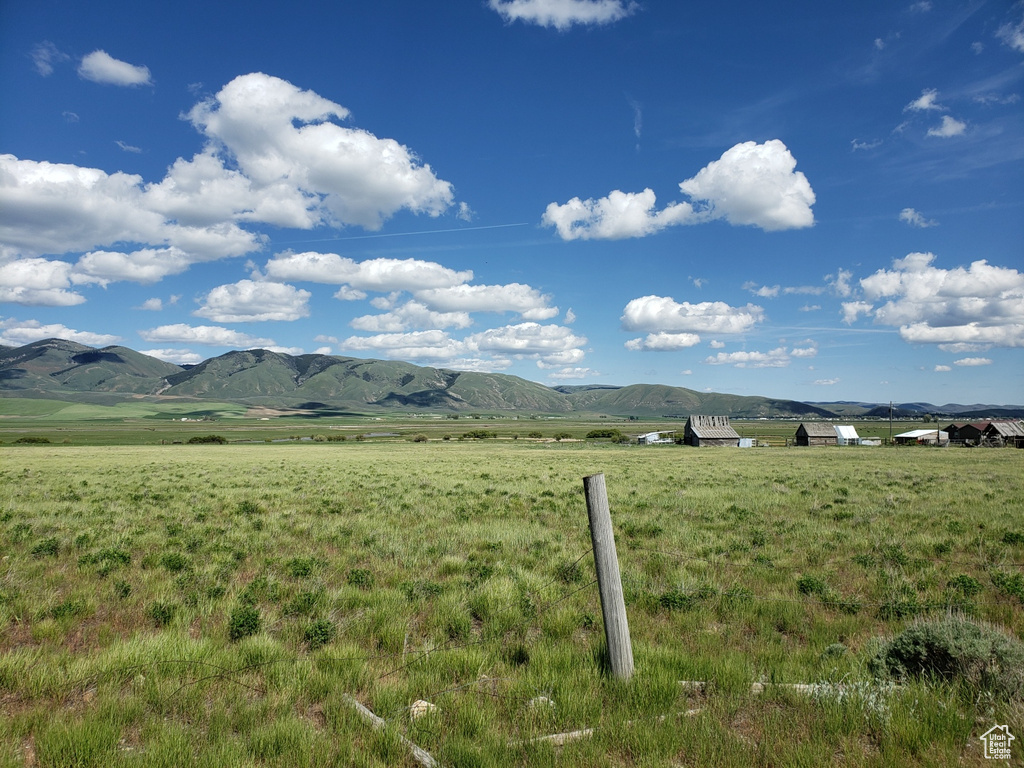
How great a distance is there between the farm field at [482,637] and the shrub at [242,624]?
0.13 feet

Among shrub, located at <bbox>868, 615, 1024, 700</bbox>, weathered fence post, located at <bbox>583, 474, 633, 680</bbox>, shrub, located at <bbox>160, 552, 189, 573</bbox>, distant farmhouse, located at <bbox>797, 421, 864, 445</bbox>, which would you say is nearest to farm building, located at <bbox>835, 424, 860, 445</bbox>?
distant farmhouse, located at <bbox>797, 421, 864, 445</bbox>

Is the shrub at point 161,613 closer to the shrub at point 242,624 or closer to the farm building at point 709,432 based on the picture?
the shrub at point 242,624

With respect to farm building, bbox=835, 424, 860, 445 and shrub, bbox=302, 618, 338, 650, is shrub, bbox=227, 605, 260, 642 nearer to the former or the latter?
shrub, bbox=302, 618, 338, 650

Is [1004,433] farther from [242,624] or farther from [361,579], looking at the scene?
[242,624]

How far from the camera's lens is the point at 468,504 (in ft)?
60.0

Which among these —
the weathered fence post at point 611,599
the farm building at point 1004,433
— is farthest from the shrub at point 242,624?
Result: the farm building at point 1004,433

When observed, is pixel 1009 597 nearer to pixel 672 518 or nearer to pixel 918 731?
pixel 918 731

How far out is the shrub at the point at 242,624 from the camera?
6.99 metres

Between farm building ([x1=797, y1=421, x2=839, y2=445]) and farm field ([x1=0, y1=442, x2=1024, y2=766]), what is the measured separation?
93.8m

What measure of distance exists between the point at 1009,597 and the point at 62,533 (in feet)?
65.5

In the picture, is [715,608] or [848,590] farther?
[848,590]

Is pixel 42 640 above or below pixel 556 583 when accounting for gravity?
above

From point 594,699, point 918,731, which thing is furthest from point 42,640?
point 918,731

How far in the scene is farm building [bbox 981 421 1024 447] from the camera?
86.1m
